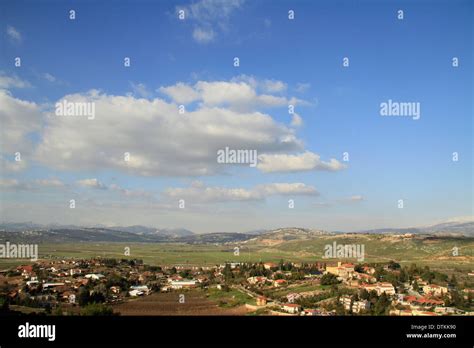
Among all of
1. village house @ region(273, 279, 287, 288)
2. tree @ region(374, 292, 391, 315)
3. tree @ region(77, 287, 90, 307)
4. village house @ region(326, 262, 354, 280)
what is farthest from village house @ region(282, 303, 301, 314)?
tree @ region(77, 287, 90, 307)

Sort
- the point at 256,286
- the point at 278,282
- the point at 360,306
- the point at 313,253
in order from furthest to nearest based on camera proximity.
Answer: the point at 313,253
the point at 278,282
the point at 256,286
the point at 360,306

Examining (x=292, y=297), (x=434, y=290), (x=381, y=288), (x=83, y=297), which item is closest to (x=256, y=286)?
(x=292, y=297)

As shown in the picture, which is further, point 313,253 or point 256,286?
point 313,253

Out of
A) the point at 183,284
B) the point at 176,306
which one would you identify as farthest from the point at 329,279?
the point at 176,306

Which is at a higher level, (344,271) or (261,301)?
(344,271)


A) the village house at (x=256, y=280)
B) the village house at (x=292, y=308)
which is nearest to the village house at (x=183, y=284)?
the village house at (x=256, y=280)

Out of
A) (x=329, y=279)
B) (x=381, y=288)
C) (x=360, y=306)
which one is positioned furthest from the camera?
(x=329, y=279)

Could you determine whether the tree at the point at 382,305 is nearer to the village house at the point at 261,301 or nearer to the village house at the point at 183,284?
the village house at the point at 261,301

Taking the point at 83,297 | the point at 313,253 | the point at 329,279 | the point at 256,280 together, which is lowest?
the point at 313,253

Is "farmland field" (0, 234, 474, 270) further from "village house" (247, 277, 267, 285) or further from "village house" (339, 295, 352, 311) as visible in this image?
"village house" (339, 295, 352, 311)

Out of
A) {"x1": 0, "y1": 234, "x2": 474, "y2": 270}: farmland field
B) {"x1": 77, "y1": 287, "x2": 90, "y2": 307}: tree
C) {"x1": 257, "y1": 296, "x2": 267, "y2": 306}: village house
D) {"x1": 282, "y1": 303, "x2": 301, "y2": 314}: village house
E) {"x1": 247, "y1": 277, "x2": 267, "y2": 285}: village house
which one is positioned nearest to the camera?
{"x1": 282, "y1": 303, "x2": 301, "y2": 314}: village house

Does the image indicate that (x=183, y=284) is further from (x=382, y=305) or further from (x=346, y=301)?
(x=382, y=305)
